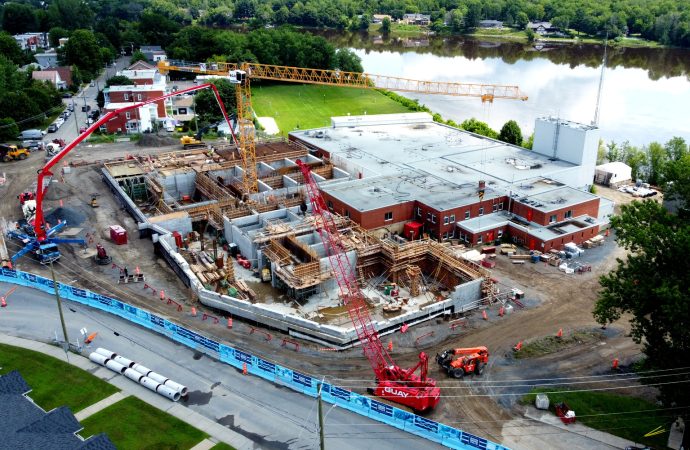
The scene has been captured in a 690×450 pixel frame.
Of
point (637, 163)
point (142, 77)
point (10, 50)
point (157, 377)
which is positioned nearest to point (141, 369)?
point (157, 377)

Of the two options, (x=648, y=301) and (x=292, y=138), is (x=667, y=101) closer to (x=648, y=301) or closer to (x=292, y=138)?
(x=292, y=138)

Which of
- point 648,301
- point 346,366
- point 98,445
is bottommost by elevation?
point 346,366

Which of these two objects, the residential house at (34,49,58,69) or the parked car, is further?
the residential house at (34,49,58,69)

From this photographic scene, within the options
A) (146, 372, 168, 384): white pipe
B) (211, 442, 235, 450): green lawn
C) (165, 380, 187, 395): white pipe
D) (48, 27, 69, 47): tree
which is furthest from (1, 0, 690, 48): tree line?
(211, 442, 235, 450): green lawn

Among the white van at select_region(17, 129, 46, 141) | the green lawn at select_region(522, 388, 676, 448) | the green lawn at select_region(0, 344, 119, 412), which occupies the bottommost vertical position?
the green lawn at select_region(522, 388, 676, 448)

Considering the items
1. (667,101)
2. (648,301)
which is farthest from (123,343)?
(667,101)

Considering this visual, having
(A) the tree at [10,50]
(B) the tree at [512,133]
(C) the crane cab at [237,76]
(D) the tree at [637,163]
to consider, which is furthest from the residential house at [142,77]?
(D) the tree at [637,163]

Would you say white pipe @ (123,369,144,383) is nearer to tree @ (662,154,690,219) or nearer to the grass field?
tree @ (662,154,690,219)
